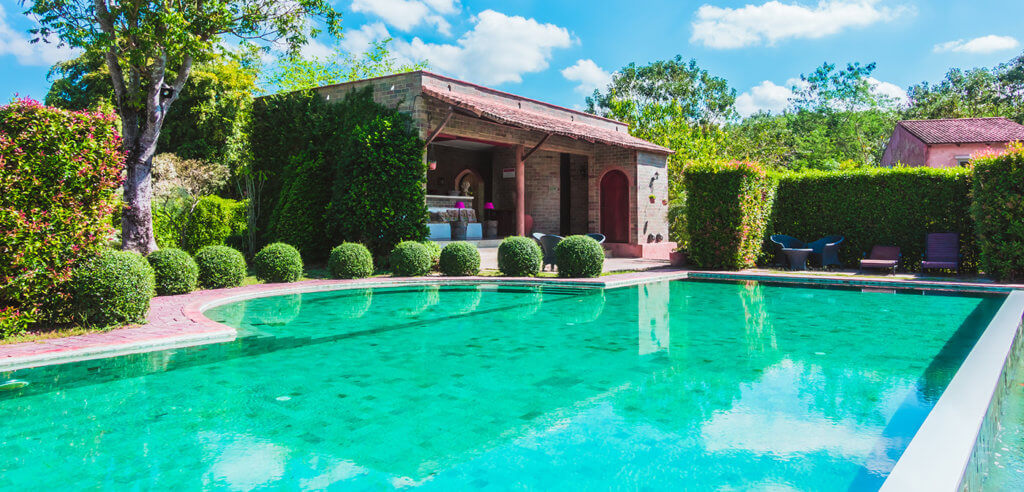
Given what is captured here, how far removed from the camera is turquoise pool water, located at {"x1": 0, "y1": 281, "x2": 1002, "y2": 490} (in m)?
3.18

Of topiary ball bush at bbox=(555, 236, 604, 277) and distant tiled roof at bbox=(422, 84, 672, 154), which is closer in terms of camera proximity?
topiary ball bush at bbox=(555, 236, 604, 277)

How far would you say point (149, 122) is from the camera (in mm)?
11117

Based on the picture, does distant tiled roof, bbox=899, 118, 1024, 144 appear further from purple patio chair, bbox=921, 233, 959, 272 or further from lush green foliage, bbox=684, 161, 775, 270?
lush green foliage, bbox=684, 161, 775, 270

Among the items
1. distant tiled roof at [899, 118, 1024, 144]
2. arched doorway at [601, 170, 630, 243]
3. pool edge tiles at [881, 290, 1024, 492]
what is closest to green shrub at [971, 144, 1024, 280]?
pool edge tiles at [881, 290, 1024, 492]

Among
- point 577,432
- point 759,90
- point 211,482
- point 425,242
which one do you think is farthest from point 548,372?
point 759,90

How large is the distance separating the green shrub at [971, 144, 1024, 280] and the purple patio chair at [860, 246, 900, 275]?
1537 mm

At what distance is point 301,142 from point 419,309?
882 centimetres

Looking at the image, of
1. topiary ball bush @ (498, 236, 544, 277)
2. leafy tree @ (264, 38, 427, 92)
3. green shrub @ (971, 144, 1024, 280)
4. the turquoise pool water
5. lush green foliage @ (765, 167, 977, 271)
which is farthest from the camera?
leafy tree @ (264, 38, 427, 92)

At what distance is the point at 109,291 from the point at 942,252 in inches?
575

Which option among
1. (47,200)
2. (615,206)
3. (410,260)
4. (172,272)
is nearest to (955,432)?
(47,200)

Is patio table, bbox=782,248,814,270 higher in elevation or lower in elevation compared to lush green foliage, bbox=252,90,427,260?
lower

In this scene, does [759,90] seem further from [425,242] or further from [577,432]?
[577,432]

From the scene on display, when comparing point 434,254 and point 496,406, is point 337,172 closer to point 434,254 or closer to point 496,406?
point 434,254

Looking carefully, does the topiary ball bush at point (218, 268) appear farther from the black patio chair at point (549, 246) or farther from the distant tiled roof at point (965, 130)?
the distant tiled roof at point (965, 130)
